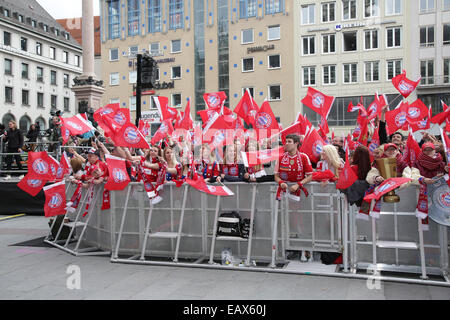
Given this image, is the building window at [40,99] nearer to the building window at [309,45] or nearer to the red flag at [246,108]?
the building window at [309,45]

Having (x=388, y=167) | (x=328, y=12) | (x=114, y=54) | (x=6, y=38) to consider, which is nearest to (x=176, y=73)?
(x=114, y=54)

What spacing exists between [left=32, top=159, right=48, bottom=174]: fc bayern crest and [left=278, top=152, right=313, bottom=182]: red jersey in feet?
14.5

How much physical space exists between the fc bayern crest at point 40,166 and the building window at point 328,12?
33.5 meters

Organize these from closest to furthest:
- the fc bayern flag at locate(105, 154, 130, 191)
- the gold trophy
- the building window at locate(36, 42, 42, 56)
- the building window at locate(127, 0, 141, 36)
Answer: the gold trophy → the fc bayern flag at locate(105, 154, 130, 191) → the building window at locate(127, 0, 141, 36) → the building window at locate(36, 42, 42, 56)

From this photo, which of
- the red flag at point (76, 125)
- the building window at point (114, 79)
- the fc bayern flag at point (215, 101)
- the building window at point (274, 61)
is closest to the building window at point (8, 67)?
the building window at point (114, 79)

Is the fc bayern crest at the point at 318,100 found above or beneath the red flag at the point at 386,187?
above

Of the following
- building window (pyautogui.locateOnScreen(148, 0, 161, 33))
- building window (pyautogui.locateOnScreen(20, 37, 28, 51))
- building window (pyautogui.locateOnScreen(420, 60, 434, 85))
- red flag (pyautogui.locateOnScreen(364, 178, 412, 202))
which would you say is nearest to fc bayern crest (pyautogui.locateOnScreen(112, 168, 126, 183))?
red flag (pyautogui.locateOnScreen(364, 178, 412, 202))

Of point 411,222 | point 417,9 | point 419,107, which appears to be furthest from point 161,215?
point 417,9

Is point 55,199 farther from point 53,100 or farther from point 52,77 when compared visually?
point 52,77

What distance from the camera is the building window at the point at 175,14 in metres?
43.0

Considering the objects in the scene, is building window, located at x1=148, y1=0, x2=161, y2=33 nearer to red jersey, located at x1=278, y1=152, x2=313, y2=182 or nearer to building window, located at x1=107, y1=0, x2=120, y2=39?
building window, located at x1=107, y1=0, x2=120, y2=39

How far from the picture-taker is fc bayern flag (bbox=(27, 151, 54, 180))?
802 centimetres

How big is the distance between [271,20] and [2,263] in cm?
3597

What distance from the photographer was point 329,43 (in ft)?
122
